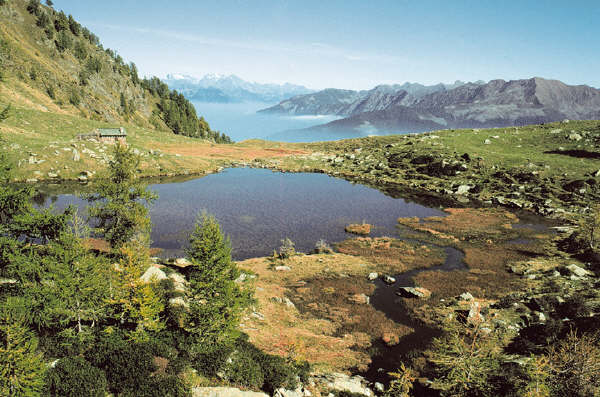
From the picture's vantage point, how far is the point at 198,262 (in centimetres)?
2139

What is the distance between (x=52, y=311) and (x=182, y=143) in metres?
123

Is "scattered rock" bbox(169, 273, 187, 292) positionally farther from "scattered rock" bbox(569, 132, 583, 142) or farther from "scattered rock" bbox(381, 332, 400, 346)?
"scattered rock" bbox(569, 132, 583, 142)

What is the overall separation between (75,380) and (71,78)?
6732 inches

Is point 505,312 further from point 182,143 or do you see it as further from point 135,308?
point 182,143

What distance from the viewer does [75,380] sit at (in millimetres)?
16766

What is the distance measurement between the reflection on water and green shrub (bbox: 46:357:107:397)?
2579 cm

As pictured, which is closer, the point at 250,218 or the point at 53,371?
the point at 53,371

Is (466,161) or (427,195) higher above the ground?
(466,161)

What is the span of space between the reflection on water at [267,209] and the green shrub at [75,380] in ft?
84.6

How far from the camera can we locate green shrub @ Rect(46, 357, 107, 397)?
16312 mm

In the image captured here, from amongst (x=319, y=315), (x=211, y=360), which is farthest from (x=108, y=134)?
(x=211, y=360)

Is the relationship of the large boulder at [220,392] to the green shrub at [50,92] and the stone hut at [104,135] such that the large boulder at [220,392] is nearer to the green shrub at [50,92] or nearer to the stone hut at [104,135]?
the stone hut at [104,135]

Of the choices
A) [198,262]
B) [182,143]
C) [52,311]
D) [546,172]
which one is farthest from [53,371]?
[182,143]

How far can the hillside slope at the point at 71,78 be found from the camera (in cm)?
11762
